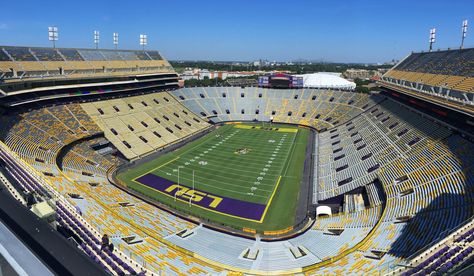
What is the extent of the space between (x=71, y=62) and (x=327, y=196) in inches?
2084

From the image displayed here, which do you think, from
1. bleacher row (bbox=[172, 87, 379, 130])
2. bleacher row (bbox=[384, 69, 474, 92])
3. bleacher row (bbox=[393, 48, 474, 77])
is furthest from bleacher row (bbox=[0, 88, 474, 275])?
bleacher row (bbox=[172, 87, 379, 130])

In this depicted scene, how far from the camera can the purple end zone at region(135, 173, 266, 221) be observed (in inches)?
1278

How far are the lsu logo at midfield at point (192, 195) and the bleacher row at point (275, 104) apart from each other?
38466 mm

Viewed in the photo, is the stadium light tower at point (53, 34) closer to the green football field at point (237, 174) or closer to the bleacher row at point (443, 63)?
the green football field at point (237, 174)

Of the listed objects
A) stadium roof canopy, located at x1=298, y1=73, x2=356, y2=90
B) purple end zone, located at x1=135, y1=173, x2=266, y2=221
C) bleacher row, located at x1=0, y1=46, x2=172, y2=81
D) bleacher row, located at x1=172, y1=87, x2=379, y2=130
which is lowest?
purple end zone, located at x1=135, y1=173, x2=266, y2=221

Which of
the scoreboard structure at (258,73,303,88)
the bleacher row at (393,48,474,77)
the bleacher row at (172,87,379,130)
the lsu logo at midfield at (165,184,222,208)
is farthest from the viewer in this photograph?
the scoreboard structure at (258,73,303,88)

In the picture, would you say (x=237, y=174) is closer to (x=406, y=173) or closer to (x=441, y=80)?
(x=406, y=173)

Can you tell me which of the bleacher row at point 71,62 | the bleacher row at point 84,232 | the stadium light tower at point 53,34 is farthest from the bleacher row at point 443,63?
the stadium light tower at point 53,34

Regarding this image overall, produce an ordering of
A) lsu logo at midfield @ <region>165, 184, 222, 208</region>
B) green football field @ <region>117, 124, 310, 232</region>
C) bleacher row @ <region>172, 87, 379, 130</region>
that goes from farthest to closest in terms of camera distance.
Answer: bleacher row @ <region>172, 87, 379, 130</region>
lsu logo at midfield @ <region>165, 184, 222, 208</region>
green football field @ <region>117, 124, 310, 232</region>

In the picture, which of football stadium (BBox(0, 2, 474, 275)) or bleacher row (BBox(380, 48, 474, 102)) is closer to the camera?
football stadium (BBox(0, 2, 474, 275))

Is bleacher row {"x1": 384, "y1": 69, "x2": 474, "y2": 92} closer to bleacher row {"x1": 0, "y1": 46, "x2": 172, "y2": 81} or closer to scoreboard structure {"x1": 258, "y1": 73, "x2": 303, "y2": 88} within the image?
scoreboard structure {"x1": 258, "y1": 73, "x2": 303, "y2": 88}

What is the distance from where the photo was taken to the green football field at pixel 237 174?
3241 cm

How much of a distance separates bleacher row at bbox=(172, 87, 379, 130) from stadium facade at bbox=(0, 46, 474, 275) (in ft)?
2.43

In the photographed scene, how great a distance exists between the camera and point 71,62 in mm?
60812
